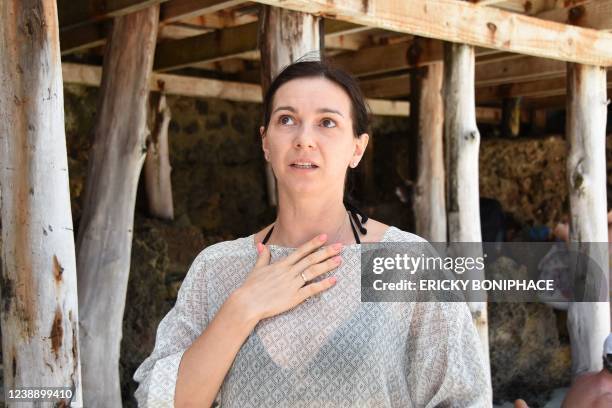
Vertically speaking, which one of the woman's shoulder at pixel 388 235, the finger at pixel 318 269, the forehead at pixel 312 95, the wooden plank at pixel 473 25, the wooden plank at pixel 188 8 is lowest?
the finger at pixel 318 269

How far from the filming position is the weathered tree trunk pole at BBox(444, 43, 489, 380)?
4.14 m

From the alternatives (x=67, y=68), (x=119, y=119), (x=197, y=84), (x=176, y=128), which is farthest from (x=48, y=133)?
(x=176, y=128)

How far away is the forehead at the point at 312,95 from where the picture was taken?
159 cm

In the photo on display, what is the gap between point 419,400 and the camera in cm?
148

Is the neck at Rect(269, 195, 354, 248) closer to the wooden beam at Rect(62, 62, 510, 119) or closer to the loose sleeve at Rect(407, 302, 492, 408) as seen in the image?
the loose sleeve at Rect(407, 302, 492, 408)

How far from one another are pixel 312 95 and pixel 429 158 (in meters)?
4.08

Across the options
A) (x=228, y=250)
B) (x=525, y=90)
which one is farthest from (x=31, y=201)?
(x=525, y=90)

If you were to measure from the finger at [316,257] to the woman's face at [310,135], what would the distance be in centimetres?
13

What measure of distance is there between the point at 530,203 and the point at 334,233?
6.75 metres

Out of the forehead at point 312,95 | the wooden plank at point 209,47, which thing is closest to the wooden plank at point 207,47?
the wooden plank at point 209,47

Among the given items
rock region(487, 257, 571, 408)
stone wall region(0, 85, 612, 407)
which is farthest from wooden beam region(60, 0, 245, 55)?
rock region(487, 257, 571, 408)

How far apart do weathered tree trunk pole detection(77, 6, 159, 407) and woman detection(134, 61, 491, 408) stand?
2.16m

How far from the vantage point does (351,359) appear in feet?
4.76

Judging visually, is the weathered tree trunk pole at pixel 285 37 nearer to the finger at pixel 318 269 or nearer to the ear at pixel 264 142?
the ear at pixel 264 142
